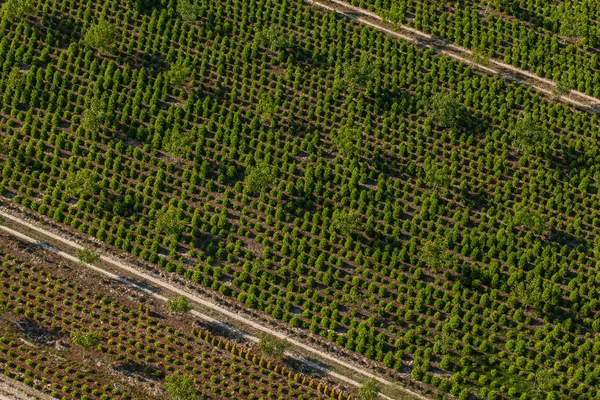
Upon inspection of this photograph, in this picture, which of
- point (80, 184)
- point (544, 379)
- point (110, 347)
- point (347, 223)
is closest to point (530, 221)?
point (544, 379)

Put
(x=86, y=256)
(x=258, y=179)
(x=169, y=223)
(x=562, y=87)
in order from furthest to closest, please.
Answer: (x=562, y=87) → (x=258, y=179) → (x=169, y=223) → (x=86, y=256)

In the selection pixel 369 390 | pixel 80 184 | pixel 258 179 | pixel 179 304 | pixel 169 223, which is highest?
pixel 258 179

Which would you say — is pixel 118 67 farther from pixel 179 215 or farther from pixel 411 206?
pixel 411 206

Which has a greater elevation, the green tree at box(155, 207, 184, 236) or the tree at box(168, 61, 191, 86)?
the tree at box(168, 61, 191, 86)

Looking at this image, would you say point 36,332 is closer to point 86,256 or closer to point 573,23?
point 86,256

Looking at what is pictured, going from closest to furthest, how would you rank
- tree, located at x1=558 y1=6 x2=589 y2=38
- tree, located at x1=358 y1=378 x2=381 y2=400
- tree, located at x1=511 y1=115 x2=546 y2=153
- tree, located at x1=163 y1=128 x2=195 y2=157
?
1. tree, located at x1=358 y1=378 x2=381 y2=400
2. tree, located at x1=163 y1=128 x2=195 y2=157
3. tree, located at x1=511 y1=115 x2=546 y2=153
4. tree, located at x1=558 y1=6 x2=589 y2=38

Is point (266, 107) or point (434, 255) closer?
point (434, 255)

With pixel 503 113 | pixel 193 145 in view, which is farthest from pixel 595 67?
pixel 193 145

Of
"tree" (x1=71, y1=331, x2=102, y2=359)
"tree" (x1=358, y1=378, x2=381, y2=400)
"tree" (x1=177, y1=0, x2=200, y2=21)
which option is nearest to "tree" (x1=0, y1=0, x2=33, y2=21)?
"tree" (x1=177, y1=0, x2=200, y2=21)

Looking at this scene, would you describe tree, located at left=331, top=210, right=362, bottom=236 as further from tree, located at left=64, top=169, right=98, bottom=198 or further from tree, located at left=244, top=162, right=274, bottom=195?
tree, located at left=64, top=169, right=98, bottom=198
